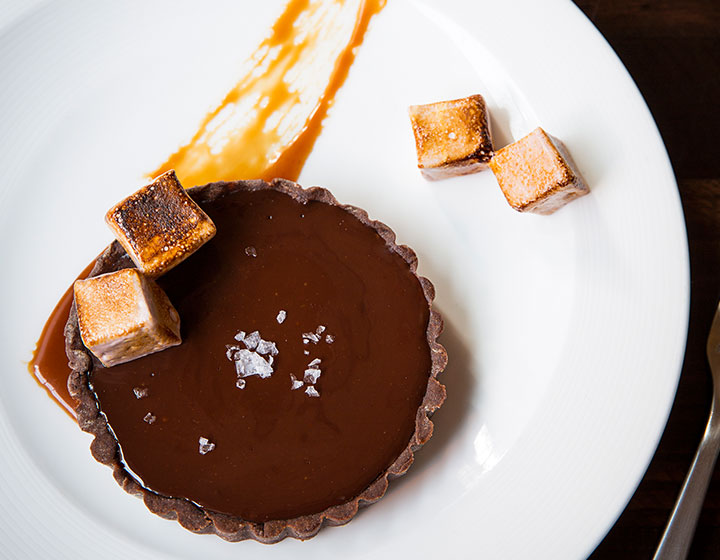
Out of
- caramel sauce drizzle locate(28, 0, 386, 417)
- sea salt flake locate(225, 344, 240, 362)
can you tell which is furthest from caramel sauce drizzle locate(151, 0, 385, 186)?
sea salt flake locate(225, 344, 240, 362)

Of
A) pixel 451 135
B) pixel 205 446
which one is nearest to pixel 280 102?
pixel 451 135

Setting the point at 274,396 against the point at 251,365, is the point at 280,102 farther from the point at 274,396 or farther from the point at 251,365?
the point at 274,396

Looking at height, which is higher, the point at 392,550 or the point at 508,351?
the point at 508,351

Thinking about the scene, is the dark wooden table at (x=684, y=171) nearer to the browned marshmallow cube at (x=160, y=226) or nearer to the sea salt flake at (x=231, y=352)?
the sea salt flake at (x=231, y=352)

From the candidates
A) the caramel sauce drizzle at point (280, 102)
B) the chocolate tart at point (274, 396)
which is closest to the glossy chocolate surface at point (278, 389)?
the chocolate tart at point (274, 396)

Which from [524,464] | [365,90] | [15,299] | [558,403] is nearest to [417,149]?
[365,90]

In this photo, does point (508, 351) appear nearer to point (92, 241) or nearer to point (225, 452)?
point (225, 452)
